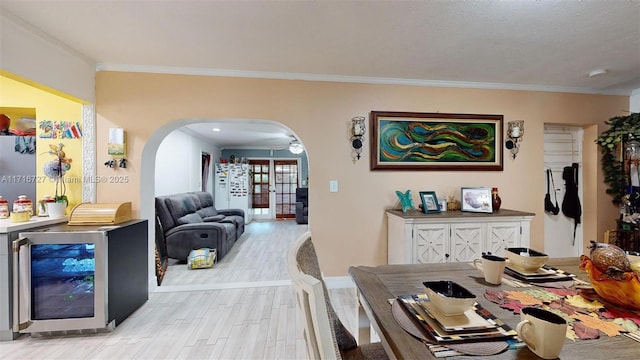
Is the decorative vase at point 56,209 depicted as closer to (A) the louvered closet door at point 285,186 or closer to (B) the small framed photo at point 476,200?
(B) the small framed photo at point 476,200

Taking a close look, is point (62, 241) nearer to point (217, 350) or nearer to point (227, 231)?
point (217, 350)

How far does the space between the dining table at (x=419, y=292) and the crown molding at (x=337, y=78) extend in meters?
2.26

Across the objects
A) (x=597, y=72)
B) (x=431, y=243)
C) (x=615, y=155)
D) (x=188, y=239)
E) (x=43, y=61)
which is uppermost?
(x=597, y=72)

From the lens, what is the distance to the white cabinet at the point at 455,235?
2635 millimetres

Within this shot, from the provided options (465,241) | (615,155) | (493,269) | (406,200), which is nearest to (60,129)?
(406,200)

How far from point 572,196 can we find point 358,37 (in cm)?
360

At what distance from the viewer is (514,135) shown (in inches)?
123

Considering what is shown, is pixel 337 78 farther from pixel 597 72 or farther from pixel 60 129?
pixel 60 129

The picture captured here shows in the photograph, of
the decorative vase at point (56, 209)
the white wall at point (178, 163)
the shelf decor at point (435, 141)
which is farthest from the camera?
the white wall at point (178, 163)

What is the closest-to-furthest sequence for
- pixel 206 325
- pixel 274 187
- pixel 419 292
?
pixel 419 292
pixel 206 325
pixel 274 187

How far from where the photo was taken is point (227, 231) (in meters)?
4.21

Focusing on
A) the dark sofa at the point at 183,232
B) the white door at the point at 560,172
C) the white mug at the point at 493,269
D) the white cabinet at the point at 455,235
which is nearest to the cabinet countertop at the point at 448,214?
the white cabinet at the point at 455,235

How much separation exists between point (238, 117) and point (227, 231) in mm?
2093

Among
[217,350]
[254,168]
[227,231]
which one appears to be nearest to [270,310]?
[217,350]
